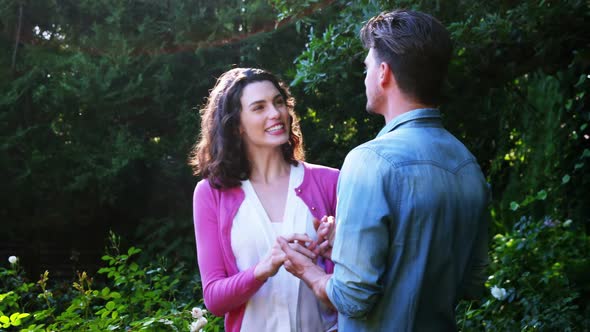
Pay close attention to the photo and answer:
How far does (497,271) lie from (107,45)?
3.35 meters

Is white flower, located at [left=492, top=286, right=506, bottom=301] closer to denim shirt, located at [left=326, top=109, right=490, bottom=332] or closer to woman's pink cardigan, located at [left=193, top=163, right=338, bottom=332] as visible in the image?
woman's pink cardigan, located at [left=193, top=163, right=338, bottom=332]

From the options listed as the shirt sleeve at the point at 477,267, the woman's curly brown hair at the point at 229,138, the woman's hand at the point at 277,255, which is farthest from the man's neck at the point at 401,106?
the woman's curly brown hair at the point at 229,138

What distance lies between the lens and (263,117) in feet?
8.07

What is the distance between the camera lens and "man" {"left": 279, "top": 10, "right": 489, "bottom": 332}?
65.7 inches

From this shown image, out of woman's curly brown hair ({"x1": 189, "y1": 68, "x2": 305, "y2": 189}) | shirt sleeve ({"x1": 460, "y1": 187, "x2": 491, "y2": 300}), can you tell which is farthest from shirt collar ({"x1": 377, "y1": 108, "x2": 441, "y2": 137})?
woman's curly brown hair ({"x1": 189, "y1": 68, "x2": 305, "y2": 189})

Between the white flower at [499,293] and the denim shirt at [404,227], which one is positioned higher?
the denim shirt at [404,227]

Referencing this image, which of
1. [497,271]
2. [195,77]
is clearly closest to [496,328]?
[497,271]

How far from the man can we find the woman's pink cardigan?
0.44 metres

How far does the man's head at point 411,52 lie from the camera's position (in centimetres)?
174

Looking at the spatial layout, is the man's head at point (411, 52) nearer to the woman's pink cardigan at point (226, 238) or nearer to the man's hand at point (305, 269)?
the man's hand at point (305, 269)

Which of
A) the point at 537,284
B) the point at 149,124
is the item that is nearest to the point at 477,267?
the point at 537,284

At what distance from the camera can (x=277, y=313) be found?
7.50 feet

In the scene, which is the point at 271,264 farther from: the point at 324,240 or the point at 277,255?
the point at 324,240

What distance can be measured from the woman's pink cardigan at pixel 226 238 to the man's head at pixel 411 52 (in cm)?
69
